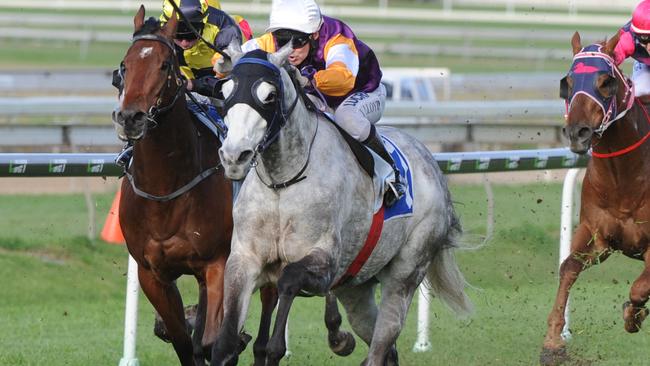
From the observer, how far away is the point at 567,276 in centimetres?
760

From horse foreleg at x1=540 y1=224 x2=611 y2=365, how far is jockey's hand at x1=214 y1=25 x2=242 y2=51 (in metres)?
2.29

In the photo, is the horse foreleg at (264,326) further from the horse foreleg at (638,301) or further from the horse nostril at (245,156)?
the horse foreleg at (638,301)

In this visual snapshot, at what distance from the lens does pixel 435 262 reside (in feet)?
24.9

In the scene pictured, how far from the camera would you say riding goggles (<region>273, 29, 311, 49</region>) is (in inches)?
254

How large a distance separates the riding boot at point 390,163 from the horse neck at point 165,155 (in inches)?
37.1

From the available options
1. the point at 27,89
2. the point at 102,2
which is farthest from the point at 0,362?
the point at 102,2

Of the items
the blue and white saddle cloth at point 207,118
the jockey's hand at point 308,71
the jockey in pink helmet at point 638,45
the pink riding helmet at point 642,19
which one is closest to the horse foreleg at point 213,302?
the blue and white saddle cloth at point 207,118

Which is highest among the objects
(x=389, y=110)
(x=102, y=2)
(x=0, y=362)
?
(x=0, y=362)

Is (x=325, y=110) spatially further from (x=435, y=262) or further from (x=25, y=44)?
(x=25, y=44)

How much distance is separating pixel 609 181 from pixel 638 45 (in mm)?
892

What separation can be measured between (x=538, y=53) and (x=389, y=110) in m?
21.5

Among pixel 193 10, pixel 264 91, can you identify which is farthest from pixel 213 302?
pixel 193 10

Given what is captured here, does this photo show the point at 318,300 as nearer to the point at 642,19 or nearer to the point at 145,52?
the point at 642,19

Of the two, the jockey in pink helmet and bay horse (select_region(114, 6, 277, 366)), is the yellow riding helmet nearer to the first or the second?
bay horse (select_region(114, 6, 277, 366))
